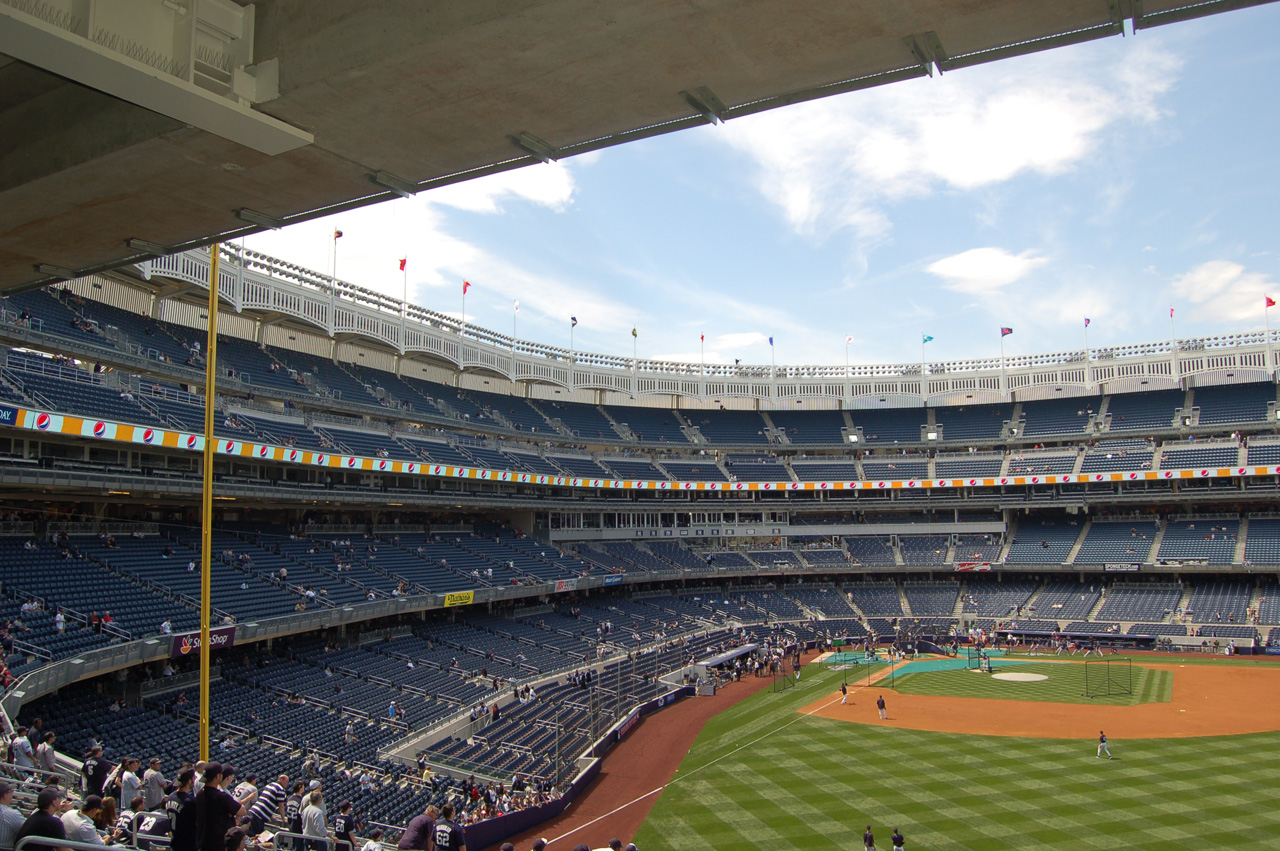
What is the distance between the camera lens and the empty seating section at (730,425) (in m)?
76.2

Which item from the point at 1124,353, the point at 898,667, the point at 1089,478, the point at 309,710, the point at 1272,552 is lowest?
the point at 898,667

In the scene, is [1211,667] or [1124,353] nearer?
[1211,667]

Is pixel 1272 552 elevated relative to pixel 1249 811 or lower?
elevated

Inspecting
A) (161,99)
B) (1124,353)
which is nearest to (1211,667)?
(1124,353)

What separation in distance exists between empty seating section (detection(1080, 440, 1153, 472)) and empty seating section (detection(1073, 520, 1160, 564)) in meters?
4.94

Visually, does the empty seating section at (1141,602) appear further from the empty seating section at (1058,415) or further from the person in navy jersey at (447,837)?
the person in navy jersey at (447,837)

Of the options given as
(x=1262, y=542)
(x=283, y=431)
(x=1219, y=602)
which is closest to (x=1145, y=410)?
(x=1262, y=542)

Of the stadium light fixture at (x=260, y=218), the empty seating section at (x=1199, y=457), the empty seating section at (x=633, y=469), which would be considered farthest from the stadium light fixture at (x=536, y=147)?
the empty seating section at (x=1199, y=457)

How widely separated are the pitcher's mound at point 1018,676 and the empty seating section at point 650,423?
3524 cm

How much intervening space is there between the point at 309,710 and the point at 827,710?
24.5 m

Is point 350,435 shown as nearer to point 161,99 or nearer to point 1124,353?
point 161,99

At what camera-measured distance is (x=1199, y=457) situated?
60.6 meters

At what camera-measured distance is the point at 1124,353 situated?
6781 cm

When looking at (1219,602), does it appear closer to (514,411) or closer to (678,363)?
(678,363)
